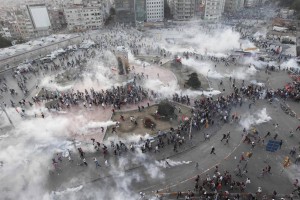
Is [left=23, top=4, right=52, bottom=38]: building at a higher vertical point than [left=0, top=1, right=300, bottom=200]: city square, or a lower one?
higher

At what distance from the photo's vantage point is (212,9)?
89750mm

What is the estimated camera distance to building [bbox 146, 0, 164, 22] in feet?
297

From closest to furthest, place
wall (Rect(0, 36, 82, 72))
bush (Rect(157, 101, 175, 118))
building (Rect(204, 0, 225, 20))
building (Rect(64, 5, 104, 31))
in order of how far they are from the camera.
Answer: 1. bush (Rect(157, 101, 175, 118))
2. wall (Rect(0, 36, 82, 72))
3. building (Rect(64, 5, 104, 31))
4. building (Rect(204, 0, 225, 20))

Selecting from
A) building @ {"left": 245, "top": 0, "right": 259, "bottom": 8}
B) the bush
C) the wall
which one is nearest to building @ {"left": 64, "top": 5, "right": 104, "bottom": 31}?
the wall

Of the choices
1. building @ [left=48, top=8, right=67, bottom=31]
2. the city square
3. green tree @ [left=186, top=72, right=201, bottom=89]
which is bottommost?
the city square

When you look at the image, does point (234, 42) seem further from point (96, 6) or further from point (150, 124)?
point (96, 6)

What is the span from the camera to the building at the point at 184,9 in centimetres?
9367

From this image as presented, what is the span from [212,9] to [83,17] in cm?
4737

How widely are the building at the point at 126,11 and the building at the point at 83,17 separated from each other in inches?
272

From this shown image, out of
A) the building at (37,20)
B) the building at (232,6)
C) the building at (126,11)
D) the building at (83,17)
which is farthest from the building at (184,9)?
the building at (37,20)

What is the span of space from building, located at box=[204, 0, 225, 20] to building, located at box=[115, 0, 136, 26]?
26963 millimetres

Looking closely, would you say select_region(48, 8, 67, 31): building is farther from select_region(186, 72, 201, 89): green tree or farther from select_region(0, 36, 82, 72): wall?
select_region(186, 72, 201, 89): green tree

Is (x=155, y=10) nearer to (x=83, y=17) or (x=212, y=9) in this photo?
(x=212, y=9)

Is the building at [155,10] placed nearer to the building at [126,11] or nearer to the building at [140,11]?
the building at [140,11]
